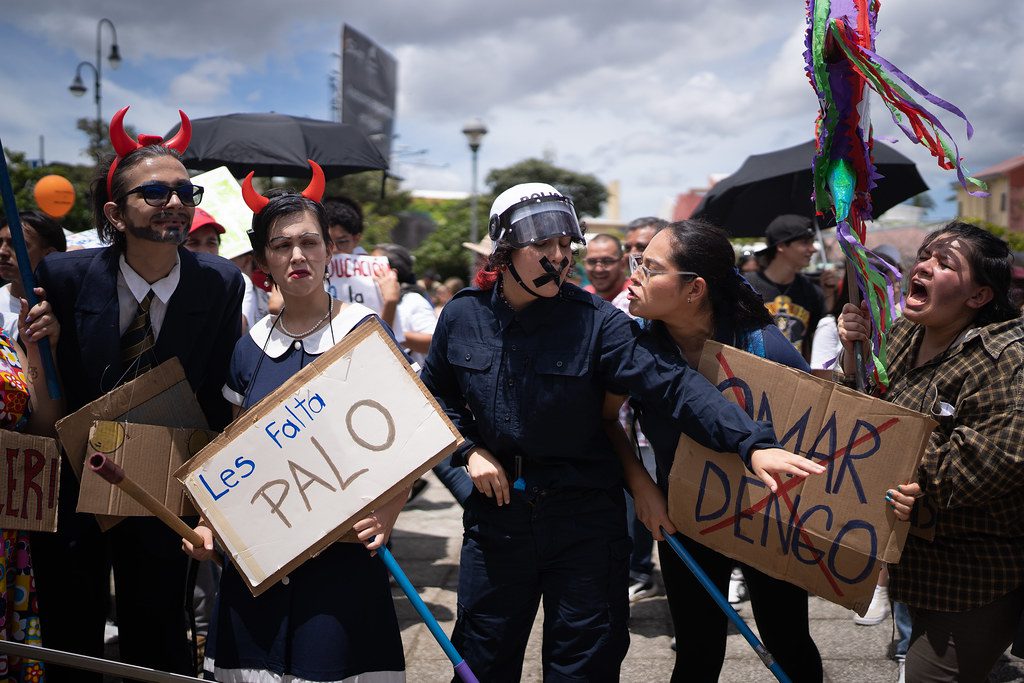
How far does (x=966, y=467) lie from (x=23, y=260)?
2849 millimetres

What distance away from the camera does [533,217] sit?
8.28 feet

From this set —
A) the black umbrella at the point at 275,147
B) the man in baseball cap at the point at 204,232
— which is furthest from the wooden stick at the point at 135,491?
the black umbrella at the point at 275,147

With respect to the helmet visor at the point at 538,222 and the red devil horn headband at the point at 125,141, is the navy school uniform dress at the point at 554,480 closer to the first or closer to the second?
the helmet visor at the point at 538,222

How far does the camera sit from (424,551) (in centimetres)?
600

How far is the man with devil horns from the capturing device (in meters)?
2.90

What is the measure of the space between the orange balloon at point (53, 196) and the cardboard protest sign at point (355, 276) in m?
1.23

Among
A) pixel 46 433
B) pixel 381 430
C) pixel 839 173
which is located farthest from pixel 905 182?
pixel 46 433

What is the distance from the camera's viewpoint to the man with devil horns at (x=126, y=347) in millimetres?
2904

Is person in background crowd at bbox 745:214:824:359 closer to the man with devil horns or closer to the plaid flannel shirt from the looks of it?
the plaid flannel shirt

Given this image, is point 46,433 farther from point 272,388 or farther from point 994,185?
point 994,185

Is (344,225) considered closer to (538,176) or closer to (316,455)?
(316,455)

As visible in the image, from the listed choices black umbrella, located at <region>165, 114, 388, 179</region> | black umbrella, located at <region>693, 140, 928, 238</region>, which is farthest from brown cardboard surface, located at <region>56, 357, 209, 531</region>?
black umbrella, located at <region>693, 140, 928, 238</region>

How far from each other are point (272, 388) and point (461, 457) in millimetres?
628

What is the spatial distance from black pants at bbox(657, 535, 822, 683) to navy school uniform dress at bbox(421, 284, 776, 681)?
314 mm
